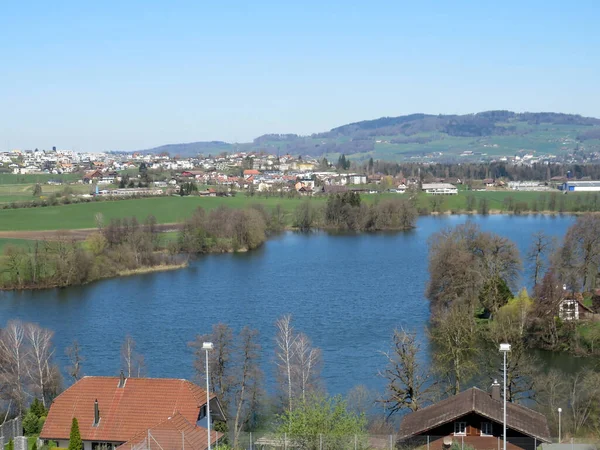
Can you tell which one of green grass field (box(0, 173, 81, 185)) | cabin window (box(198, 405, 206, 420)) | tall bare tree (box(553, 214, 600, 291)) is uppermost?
green grass field (box(0, 173, 81, 185))

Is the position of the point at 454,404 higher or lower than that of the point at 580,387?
higher

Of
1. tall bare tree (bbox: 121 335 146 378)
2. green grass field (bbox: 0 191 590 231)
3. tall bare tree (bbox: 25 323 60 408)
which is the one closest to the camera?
tall bare tree (bbox: 25 323 60 408)

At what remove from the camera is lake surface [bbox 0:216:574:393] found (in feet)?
68.9

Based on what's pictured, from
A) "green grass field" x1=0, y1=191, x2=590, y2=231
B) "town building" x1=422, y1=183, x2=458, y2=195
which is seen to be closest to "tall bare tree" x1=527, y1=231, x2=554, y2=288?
"green grass field" x1=0, y1=191, x2=590, y2=231

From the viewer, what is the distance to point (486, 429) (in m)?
12.6

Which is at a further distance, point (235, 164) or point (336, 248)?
point (235, 164)

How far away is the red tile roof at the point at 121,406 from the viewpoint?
43.8 ft

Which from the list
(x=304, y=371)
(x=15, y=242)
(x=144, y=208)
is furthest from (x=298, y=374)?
(x=144, y=208)

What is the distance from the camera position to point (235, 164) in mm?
121000

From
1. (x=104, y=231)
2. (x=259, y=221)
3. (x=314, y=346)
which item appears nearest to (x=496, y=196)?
(x=259, y=221)

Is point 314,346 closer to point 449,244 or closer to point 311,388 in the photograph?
point 311,388

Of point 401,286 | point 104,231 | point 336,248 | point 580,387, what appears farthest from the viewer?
point 336,248

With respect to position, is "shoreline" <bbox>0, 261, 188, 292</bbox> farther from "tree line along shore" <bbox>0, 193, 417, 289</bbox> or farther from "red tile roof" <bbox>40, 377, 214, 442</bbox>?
"red tile roof" <bbox>40, 377, 214, 442</bbox>

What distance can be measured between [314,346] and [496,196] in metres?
59.5
